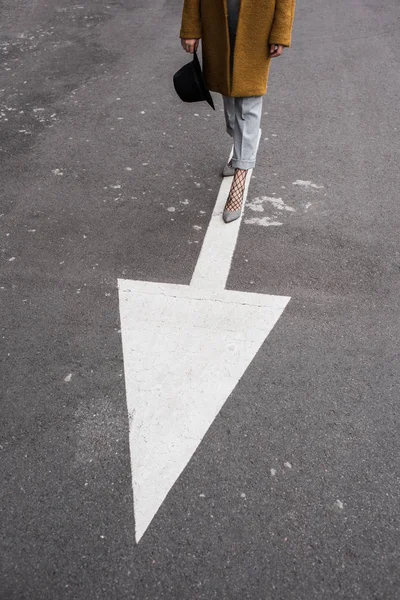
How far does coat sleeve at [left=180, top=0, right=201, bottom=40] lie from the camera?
4312mm

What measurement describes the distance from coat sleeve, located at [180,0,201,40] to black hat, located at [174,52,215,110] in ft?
0.48

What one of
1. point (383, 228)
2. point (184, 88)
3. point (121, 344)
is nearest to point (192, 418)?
point (121, 344)

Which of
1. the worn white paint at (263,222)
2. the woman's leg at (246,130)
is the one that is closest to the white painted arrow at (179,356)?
the worn white paint at (263,222)

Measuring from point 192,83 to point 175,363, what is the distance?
7.16 ft

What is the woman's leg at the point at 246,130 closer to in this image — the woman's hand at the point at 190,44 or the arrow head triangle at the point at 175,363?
the woman's hand at the point at 190,44

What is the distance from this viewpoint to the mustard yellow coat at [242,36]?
413 cm

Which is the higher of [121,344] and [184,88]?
[184,88]

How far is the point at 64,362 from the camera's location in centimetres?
333

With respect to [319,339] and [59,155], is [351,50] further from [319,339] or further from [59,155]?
[319,339]

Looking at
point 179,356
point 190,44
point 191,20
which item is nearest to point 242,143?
point 190,44

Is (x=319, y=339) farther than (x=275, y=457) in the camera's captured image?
Yes

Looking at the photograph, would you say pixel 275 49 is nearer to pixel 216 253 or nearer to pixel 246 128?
pixel 246 128

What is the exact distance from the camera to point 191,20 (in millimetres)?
4363

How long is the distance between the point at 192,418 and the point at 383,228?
7.36ft
